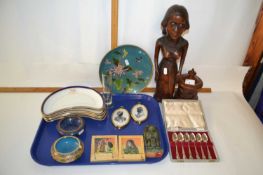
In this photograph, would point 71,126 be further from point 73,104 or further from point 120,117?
point 120,117

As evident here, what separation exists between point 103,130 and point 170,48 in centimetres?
47

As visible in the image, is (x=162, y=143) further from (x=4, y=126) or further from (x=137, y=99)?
(x=4, y=126)

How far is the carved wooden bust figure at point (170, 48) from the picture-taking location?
905 mm

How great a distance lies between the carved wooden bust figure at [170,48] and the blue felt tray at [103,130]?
95mm

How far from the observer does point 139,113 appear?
3.44ft

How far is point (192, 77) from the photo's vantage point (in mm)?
1079

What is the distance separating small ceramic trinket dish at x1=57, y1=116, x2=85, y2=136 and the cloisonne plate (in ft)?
0.88

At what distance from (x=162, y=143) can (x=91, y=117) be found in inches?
13.1

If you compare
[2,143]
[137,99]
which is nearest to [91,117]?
[137,99]

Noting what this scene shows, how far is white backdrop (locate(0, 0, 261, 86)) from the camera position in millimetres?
1017

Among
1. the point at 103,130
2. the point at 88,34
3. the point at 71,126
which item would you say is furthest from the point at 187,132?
the point at 88,34

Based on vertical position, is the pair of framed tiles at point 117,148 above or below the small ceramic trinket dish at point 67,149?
below

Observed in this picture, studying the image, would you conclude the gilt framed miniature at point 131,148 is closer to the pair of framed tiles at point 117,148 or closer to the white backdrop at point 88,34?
the pair of framed tiles at point 117,148

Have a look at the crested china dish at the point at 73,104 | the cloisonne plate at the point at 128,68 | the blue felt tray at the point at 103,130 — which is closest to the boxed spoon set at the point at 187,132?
the blue felt tray at the point at 103,130
